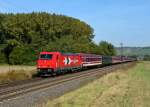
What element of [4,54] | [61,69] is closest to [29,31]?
[4,54]

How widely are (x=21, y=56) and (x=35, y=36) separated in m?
10.4

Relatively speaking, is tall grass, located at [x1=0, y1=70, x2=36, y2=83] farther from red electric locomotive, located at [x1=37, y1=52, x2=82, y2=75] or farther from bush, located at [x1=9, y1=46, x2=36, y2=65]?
bush, located at [x1=9, y1=46, x2=36, y2=65]

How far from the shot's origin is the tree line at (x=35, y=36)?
90.4 m

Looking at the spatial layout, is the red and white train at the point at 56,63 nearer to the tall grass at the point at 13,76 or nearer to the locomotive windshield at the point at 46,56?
the locomotive windshield at the point at 46,56

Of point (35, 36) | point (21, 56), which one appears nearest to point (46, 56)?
point (21, 56)

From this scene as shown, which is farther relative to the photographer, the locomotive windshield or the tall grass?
the locomotive windshield

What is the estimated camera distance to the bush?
88.8 m

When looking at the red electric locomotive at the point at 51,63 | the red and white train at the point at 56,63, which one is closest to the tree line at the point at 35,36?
the red and white train at the point at 56,63

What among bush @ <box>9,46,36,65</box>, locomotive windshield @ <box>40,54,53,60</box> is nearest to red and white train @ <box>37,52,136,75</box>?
locomotive windshield @ <box>40,54,53,60</box>

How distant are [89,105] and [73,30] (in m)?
98.7

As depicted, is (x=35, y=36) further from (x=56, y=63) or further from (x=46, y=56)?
(x=56, y=63)

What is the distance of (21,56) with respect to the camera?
89.2 metres

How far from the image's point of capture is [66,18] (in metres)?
117

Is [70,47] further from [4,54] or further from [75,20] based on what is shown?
[75,20]
